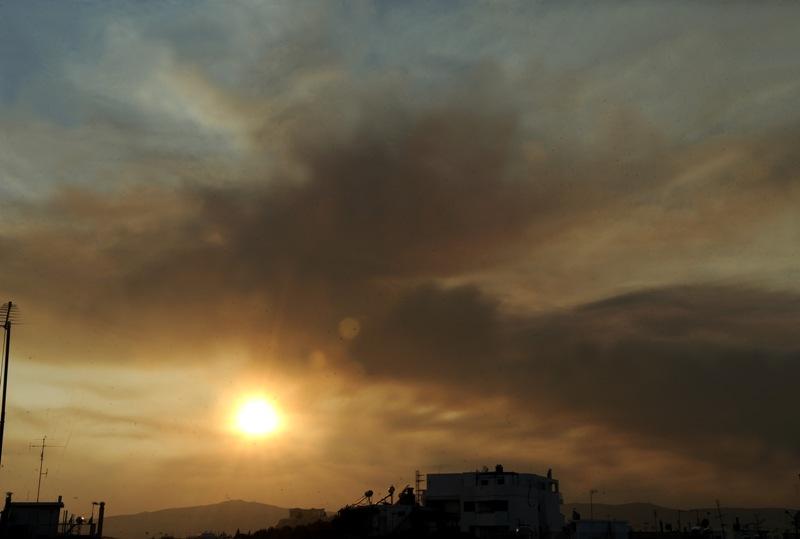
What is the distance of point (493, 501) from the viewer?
124 metres

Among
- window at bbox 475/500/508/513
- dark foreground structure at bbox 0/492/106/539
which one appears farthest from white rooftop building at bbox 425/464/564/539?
dark foreground structure at bbox 0/492/106/539

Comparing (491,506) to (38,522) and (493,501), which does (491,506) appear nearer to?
(493,501)

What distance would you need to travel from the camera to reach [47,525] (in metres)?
81.4

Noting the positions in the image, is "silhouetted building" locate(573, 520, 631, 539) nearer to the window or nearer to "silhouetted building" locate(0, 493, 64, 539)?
the window

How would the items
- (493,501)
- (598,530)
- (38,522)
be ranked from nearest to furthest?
(38,522) < (598,530) < (493,501)

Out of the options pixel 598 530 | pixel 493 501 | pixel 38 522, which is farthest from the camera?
pixel 493 501

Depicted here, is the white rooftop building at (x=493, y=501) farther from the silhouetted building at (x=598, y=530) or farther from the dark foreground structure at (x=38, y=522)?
the dark foreground structure at (x=38, y=522)

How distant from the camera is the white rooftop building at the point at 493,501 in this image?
123m

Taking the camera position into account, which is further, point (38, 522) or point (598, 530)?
point (598, 530)

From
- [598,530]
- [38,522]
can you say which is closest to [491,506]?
[598,530]

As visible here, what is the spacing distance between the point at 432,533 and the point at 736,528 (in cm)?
4870

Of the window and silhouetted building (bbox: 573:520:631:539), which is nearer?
silhouetted building (bbox: 573:520:631:539)

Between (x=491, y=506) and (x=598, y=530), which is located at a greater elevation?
(x=491, y=506)

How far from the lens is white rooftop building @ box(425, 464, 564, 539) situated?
123 m
